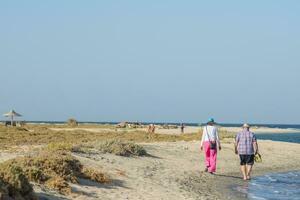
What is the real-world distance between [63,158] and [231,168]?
1111 centimetres

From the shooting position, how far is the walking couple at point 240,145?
61.9 ft

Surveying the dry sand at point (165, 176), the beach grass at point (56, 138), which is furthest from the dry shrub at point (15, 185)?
the beach grass at point (56, 138)

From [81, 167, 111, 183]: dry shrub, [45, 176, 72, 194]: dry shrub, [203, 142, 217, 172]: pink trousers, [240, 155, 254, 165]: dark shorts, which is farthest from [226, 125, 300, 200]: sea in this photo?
[45, 176, 72, 194]: dry shrub

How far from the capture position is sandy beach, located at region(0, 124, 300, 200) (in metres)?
12.9

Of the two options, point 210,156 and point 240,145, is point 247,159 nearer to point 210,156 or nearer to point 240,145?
point 240,145

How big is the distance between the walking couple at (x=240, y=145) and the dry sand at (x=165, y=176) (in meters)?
0.56

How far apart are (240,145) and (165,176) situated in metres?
3.02

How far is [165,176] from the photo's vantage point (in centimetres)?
1770

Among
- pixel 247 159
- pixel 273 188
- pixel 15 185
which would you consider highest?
pixel 247 159

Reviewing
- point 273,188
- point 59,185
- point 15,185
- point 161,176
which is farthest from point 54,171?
point 273,188

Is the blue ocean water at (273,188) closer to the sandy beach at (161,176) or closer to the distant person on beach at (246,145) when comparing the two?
the sandy beach at (161,176)

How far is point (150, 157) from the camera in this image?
2247cm

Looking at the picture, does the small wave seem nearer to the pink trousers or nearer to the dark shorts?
the dark shorts

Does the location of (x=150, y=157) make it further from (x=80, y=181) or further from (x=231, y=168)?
(x=80, y=181)
